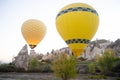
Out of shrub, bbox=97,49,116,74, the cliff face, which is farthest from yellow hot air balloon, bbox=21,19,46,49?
shrub, bbox=97,49,116,74

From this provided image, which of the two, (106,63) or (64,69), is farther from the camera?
(106,63)

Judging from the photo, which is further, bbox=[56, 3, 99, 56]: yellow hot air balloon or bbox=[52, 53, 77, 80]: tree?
bbox=[52, 53, 77, 80]: tree

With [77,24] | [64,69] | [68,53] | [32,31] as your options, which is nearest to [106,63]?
[64,69]

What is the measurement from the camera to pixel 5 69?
53.1 m

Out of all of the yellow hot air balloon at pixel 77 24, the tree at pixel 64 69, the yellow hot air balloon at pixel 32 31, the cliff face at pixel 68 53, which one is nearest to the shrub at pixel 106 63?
the cliff face at pixel 68 53

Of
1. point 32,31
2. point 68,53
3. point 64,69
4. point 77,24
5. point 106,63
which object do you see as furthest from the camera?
point 68,53

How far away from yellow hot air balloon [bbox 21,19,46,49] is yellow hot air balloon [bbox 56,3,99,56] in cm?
1568

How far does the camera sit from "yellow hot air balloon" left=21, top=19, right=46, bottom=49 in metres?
38.5

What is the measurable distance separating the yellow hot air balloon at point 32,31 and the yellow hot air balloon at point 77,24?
15.7 meters

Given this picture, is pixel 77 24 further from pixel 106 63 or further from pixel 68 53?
pixel 68 53

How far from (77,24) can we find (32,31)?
1735 centimetres

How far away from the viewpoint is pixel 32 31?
38500 millimetres

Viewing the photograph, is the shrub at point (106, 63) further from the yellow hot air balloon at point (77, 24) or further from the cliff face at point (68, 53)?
the yellow hot air balloon at point (77, 24)

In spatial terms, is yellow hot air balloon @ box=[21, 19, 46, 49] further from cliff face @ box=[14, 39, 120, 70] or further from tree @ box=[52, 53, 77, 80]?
cliff face @ box=[14, 39, 120, 70]
